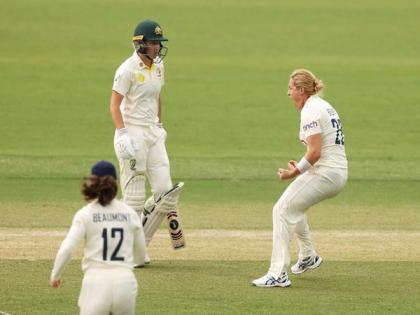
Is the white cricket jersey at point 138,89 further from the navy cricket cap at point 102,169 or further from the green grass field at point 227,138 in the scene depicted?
the navy cricket cap at point 102,169

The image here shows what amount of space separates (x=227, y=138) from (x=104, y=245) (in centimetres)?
1779

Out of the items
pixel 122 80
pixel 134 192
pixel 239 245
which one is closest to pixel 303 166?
pixel 134 192

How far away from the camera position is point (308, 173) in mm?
11664

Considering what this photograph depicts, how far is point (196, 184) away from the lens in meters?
19.3

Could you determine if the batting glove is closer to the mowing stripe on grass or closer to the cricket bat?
the cricket bat

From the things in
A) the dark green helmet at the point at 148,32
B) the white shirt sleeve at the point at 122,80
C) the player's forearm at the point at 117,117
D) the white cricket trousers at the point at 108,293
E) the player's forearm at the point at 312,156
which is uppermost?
the dark green helmet at the point at 148,32

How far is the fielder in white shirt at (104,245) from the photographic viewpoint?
27.3 feet

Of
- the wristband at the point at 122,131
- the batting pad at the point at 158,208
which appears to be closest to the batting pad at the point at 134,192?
the batting pad at the point at 158,208

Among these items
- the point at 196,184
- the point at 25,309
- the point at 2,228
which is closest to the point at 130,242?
the point at 25,309

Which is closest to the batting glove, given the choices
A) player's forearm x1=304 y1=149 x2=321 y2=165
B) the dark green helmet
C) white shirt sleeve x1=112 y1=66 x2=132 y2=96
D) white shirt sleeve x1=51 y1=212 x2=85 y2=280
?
white shirt sleeve x1=112 y1=66 x2=132 y2=96

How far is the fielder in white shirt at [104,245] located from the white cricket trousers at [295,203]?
3.19 m

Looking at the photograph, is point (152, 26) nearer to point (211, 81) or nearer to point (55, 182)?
point (55, 182)

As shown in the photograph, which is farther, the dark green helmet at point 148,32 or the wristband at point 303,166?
the dark green helmet at point 148,32

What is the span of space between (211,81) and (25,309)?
20.8 metres
